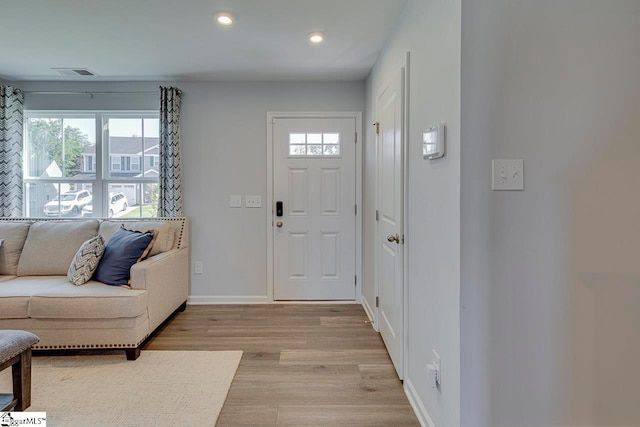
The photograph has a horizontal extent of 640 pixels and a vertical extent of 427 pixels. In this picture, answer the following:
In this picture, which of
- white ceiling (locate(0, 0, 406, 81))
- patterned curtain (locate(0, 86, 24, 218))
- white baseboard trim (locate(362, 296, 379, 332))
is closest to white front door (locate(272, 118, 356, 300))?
white baseboard trim (locate(362, 296, 379, 332))

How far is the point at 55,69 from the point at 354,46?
2.88 m

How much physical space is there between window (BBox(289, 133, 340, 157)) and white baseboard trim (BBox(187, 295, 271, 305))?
5.21ft

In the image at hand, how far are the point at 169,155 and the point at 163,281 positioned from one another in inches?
51.9

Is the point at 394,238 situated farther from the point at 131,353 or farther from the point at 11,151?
the point at 11,151

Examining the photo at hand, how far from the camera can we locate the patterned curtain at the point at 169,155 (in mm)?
3439

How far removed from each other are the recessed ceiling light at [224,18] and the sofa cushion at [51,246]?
7.10 feet

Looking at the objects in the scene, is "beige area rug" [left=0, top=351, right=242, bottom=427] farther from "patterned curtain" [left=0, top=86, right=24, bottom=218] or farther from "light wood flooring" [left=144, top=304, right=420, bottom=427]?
"patterned curtain" [left=0, top=86, right=24, bottom=218]

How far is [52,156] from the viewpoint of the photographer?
3.62 m

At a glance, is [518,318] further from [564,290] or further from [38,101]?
[38,101]

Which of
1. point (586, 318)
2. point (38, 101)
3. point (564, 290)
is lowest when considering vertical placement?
point (586, 318)

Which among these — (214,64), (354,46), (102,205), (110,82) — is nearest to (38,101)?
(110,82)

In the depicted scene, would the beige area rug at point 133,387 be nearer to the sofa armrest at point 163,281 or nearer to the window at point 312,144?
the sofa armrest at point 163,281

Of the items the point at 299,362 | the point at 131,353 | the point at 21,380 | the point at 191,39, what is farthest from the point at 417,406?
the point at 191,39

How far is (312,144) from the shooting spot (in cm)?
361
